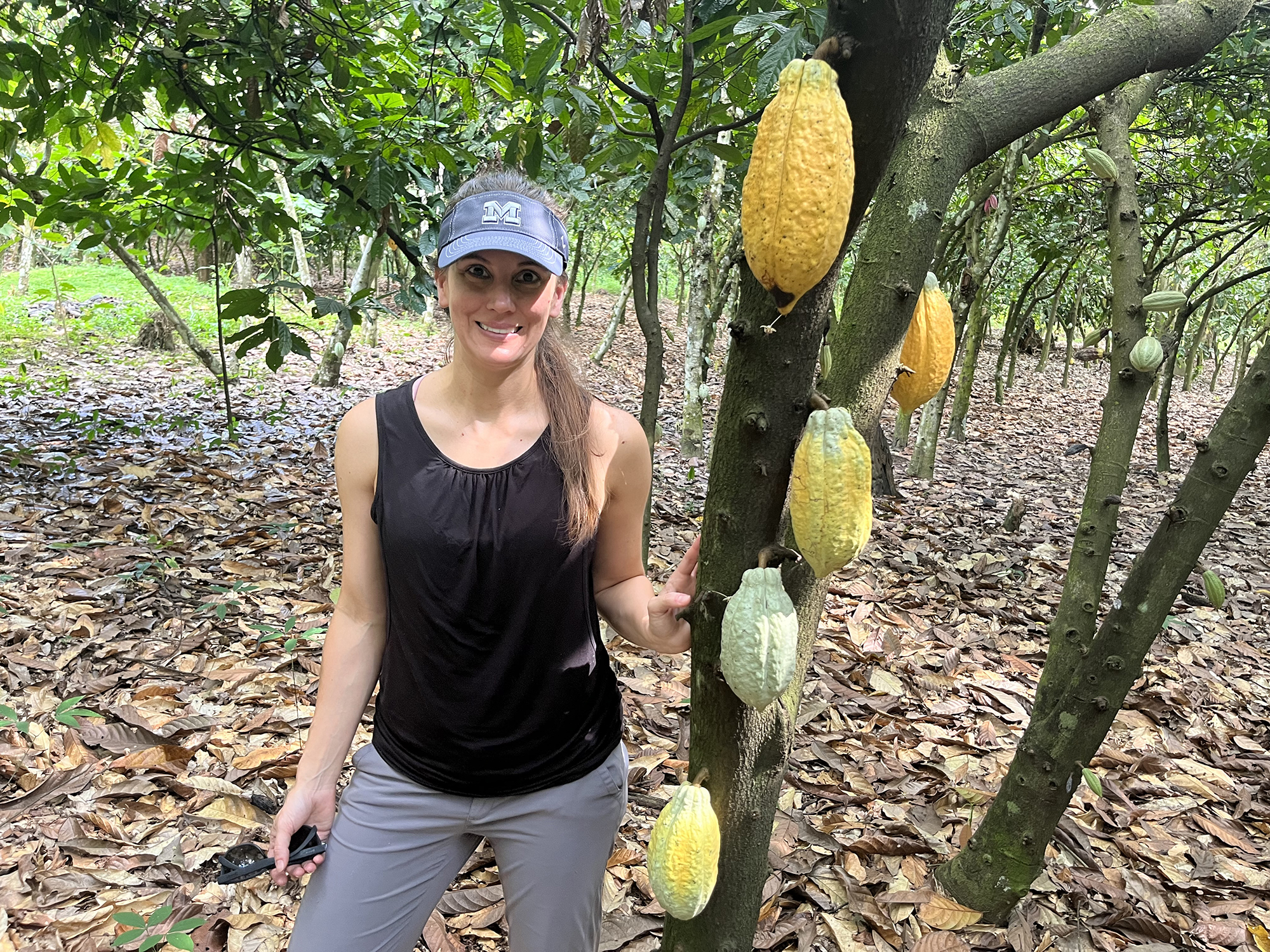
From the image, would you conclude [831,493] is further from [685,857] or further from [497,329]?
[497,329]

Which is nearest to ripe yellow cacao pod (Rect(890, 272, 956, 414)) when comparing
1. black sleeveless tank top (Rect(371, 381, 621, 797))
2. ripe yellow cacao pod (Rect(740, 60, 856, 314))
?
ripe yellow cacao pod (Rect(740, 60, 856, 314))

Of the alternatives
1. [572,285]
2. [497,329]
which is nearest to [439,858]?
[497,329]

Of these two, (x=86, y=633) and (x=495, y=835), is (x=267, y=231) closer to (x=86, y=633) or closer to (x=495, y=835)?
(x=86, y=633)

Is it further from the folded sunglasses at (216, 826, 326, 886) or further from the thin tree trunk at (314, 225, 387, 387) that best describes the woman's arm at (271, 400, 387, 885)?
the thin tree trunk at (314, 225, 387, 387)

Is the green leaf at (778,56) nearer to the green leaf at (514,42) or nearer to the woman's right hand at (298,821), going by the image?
the green leaf at (514,42)

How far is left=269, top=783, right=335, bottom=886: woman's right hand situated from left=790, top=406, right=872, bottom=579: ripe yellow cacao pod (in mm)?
1011

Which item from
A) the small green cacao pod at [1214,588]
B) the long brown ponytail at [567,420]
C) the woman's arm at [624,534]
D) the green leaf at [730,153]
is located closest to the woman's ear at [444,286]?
the long brown ponytail at [567,420]

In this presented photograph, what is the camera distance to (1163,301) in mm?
1842

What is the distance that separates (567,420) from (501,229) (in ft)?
1.08

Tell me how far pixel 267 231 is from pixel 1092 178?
627cm

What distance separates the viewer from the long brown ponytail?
53.2 inches

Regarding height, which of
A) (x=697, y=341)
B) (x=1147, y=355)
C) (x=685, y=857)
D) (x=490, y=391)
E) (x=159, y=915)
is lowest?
(x=159, y=915)

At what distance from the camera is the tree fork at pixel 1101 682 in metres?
1.50

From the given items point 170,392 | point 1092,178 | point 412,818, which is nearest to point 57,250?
point 170,392
